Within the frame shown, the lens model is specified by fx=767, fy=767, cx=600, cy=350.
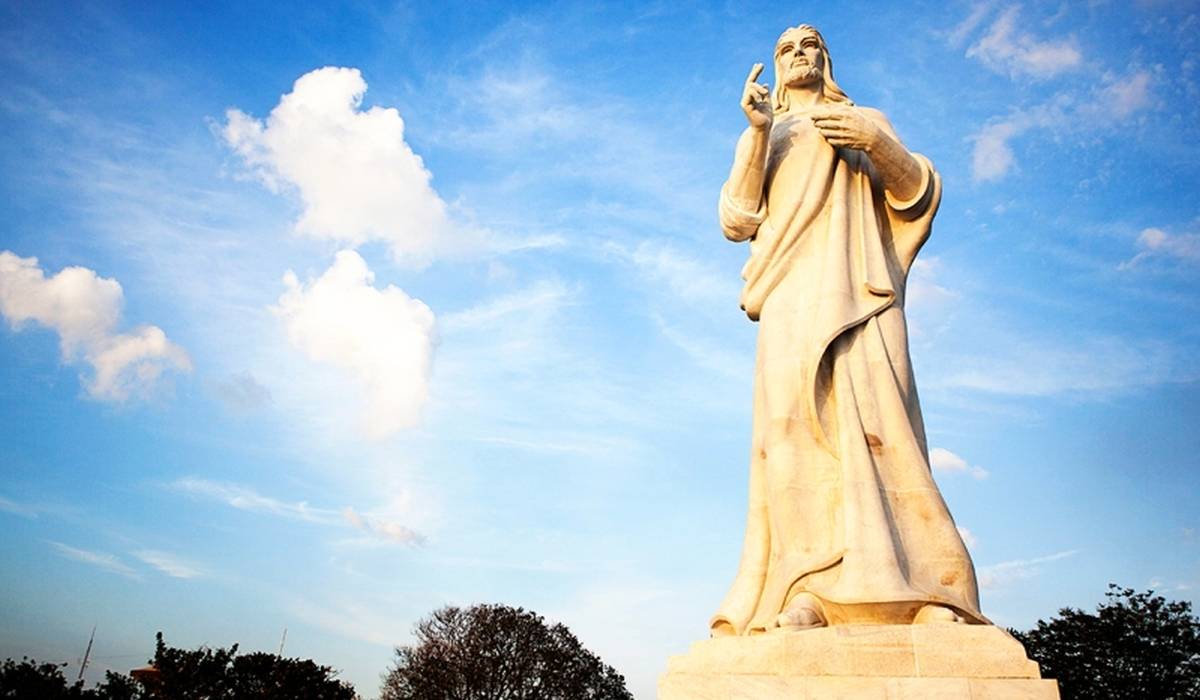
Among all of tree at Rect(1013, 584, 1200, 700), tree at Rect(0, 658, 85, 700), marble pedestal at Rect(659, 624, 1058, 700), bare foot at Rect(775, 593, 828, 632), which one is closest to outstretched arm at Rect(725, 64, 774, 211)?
bare foot at Rect(775, 593, 828, 632)

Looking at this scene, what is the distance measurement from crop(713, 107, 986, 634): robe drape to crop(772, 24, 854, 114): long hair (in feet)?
2.27

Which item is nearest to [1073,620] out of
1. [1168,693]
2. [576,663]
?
[1168,693]

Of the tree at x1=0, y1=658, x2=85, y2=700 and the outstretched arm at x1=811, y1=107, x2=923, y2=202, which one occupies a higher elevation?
the outstretched arm at x1=811, y1=107, x2=923, y2=202

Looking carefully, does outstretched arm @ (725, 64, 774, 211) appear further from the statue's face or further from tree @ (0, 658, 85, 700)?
tree @ (0, 658, 85, 700)

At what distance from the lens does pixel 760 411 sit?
6973 millimetres

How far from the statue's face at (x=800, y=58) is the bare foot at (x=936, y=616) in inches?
228

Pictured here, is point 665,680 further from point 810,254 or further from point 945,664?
point 810,254

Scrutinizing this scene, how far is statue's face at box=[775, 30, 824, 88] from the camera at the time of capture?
28.1ft

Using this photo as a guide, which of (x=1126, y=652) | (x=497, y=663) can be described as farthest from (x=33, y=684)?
(x=1126, y=652)

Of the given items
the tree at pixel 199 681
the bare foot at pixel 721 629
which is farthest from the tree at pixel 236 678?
the bare foot at pixel 721 629

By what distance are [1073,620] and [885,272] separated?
41.5 meters

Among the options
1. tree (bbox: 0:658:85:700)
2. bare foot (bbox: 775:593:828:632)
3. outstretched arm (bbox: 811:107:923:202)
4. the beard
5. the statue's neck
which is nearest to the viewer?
bare foot (bbox: 775:593:828:632)

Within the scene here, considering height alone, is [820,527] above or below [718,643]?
above

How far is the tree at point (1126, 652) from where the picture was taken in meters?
35.1
